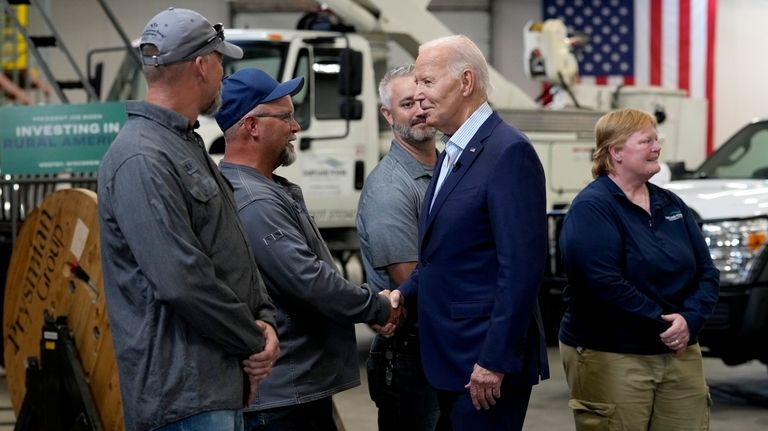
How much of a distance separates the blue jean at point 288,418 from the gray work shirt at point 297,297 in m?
0.03

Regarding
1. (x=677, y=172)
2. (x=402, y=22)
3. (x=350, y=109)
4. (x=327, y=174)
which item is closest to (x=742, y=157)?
(x=677, y=172)

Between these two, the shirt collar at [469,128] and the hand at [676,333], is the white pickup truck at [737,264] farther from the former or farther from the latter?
the shirt collar at [469,128]

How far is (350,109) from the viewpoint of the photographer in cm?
1018

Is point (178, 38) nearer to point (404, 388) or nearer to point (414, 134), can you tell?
point (414, 134)

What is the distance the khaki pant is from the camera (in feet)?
14.6

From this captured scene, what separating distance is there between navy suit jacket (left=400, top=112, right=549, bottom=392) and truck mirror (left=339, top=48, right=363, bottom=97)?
6319 millimetres

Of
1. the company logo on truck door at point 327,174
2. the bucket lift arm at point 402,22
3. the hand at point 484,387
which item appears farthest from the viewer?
the bucket lift arm at point 402,22

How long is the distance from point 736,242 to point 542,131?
14.1 ft

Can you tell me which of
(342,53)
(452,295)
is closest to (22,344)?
(452,295)

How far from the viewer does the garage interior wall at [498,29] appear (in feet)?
74.1

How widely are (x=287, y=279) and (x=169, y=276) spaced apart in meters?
0.79

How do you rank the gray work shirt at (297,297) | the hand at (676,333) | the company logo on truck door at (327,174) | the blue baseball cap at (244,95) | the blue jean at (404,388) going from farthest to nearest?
the company logo on truck door at (327,174)
the hand at (676,333)
the blue jean at (404,388)
the blue baseball cap at (244,95)
the gray work shirt at (297,297)

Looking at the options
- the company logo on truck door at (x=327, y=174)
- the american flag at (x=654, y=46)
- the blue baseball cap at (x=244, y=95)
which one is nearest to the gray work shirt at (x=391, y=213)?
the blue baseball cap at (x=244, y=95)

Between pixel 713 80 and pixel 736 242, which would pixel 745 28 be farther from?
pixel 736 242
